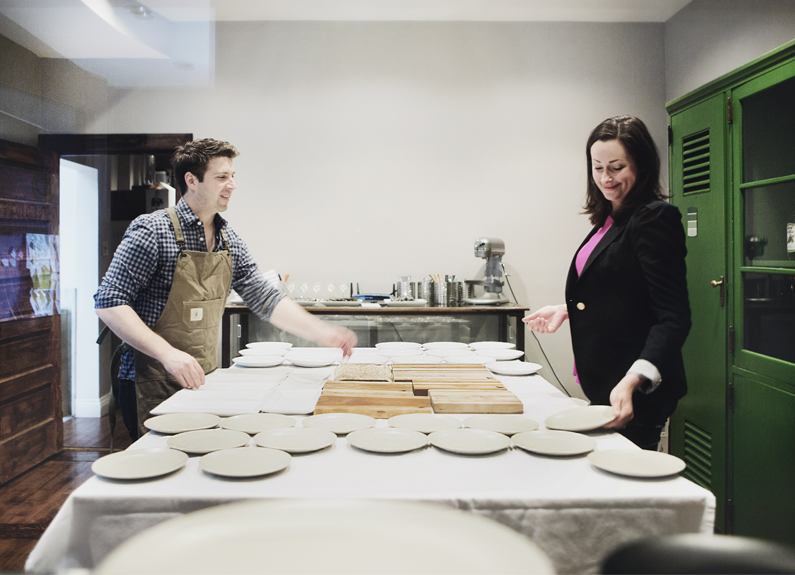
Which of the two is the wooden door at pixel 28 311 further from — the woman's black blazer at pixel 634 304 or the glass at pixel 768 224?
the glass at pixel 768 224

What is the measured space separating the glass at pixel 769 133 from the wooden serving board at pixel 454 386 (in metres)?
1.60

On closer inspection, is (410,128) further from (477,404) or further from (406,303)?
(477,404)

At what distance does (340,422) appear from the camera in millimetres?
1332

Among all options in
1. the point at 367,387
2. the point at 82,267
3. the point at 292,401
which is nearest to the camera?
the point at 292,401

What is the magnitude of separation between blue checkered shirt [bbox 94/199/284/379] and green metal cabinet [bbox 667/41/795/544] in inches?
88.1

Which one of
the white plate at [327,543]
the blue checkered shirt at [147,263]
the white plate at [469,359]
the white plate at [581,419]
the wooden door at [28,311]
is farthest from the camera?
the wooden door at [28,311]

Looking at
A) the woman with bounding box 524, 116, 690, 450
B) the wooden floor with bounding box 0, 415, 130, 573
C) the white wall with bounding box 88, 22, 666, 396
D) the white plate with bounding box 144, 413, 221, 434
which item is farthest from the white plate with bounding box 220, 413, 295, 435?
the white wall with bounding box 88, 22, 666, 396

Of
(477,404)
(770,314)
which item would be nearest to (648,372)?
(477,404)

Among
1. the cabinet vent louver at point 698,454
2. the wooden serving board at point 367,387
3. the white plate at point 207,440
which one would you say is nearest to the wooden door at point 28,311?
the wooden serving board at point 367,387

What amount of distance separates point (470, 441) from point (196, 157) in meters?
1.51

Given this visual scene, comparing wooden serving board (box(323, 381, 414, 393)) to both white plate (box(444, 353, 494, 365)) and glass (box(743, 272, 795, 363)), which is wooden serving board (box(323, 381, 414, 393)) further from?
glass (box(743, 272, 795, 363))

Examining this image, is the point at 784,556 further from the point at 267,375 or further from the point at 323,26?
the point at 323,26

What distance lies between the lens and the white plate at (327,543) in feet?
1.28

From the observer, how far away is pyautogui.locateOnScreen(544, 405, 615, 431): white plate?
128 cm
